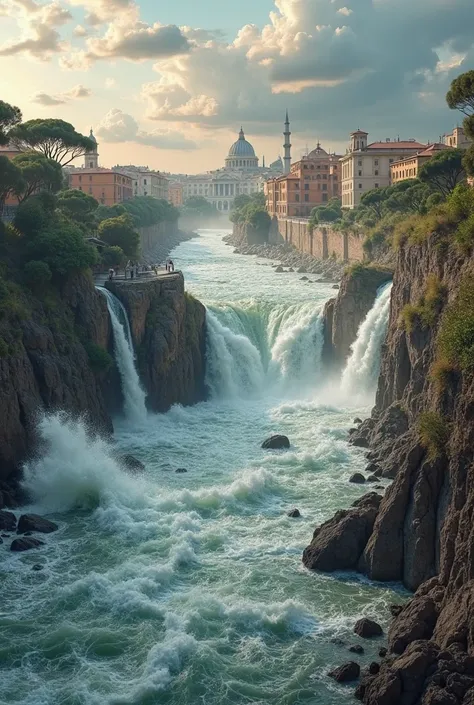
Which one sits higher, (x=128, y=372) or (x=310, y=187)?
(x=310, y=187)

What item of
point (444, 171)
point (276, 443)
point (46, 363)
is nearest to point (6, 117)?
point (46, 363)

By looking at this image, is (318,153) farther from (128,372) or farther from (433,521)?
(433,521)

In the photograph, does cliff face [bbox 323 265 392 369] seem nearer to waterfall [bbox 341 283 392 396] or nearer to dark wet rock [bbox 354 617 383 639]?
waterfall [bbox 341 283 392 396]

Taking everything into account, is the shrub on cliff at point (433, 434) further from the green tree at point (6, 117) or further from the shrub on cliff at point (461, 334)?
the green tree at point (6, 117)

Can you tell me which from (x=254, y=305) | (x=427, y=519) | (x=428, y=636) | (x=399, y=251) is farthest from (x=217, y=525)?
(x=254, y=305)

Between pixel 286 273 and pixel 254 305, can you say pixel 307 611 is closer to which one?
pixel 254 305

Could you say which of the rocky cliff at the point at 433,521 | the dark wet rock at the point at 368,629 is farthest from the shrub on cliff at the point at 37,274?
the dark wet rock at the point at 368,629

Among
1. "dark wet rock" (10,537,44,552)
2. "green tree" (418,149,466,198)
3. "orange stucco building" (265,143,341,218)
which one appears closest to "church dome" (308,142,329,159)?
"orange stucco building" (265,143,341,218)
